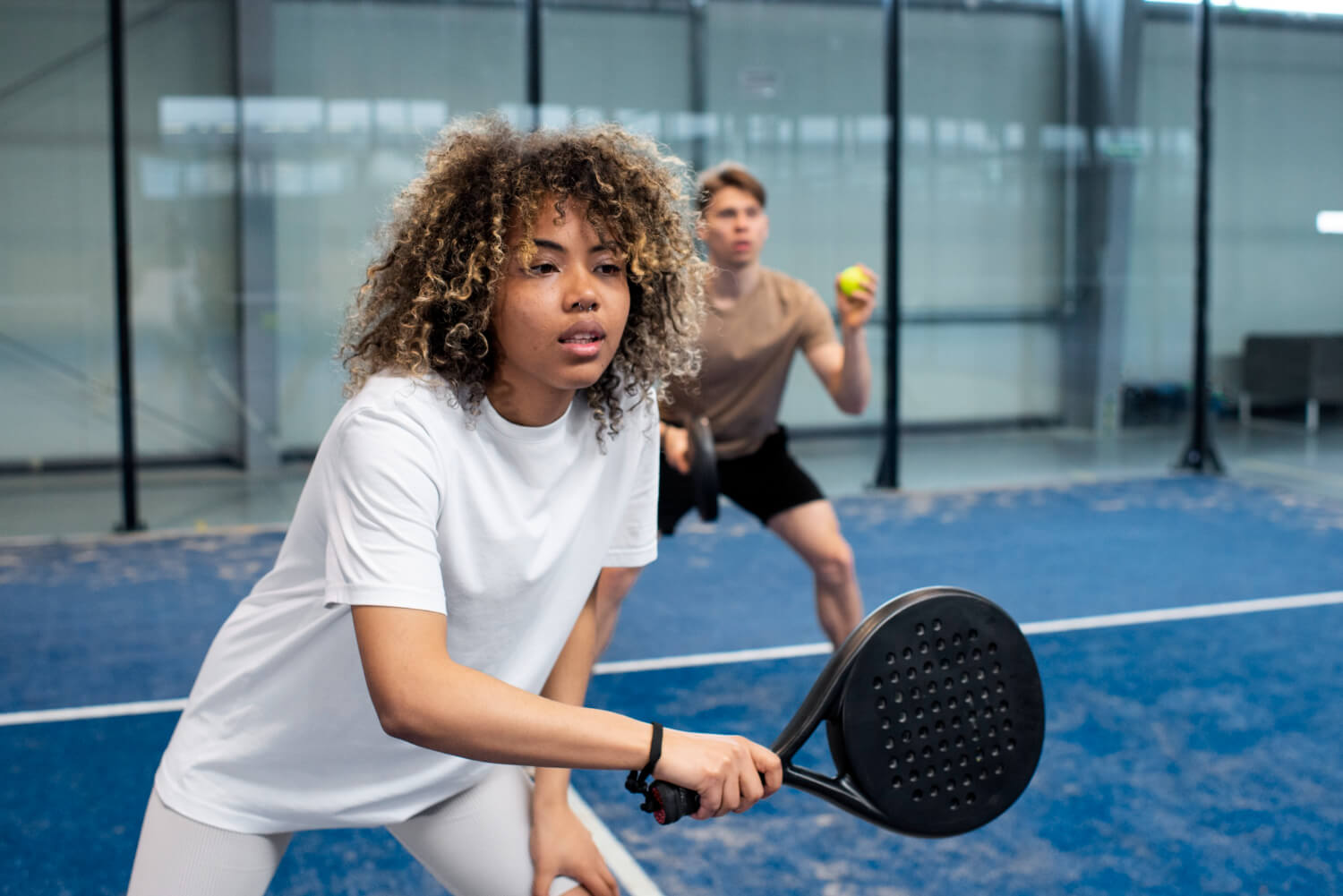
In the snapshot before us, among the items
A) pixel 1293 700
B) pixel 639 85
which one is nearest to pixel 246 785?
pixel 1293 700

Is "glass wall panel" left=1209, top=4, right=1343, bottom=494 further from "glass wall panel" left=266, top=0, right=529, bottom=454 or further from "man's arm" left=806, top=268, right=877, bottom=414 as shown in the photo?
"man's arm" left=806, top=268, right=877, bottom=414

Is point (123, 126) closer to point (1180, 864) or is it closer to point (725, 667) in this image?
point (725, 667)

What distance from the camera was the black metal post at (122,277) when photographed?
20.3ft

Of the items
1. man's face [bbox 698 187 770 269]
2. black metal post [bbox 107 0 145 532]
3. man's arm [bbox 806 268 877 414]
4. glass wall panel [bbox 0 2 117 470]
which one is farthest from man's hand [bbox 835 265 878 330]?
glass wall panel [bbox 0 2 117 470]

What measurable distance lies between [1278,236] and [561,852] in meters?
7.78

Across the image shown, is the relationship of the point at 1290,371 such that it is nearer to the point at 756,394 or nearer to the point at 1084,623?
the point at 1084,623

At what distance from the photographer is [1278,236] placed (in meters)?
8.21

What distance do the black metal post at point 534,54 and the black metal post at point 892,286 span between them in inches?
76.3

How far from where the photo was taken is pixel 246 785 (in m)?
1.56

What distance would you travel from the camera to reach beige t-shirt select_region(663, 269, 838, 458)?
3.75m

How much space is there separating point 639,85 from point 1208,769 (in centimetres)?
502

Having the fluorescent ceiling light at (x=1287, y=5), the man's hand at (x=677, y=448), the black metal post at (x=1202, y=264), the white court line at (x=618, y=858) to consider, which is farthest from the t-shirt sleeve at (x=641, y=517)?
the fluorescent ceiling light at (x=1287, y=5)

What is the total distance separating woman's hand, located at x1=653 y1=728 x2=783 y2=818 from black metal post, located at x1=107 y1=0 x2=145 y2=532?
567 centimetres

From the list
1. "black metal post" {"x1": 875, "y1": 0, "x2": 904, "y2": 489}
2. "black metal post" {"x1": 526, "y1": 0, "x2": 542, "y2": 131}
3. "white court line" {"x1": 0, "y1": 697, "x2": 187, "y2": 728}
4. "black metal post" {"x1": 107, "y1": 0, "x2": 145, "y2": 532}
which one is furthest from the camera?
"black metal post" {"x1": 875, "y1": 0, "x2": 904, "y2": 489}
